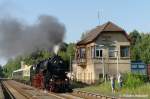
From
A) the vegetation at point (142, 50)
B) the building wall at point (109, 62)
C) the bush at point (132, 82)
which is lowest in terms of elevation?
the bush at point (132, 82)

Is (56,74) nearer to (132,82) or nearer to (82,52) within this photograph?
(132,82)

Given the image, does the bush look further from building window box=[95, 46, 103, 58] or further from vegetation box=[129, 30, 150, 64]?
vegetation box=[129, 30, 150, 64]

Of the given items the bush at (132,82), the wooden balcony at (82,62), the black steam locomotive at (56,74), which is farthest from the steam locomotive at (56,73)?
the wooden balcony at (82,62)

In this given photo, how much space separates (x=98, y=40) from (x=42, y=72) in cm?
1768

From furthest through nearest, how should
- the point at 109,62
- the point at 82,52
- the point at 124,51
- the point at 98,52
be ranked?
the point at 82,52 → the point at 124,51 → the point at 98,52 → the point at 109,62

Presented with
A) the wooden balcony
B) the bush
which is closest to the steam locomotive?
the bush

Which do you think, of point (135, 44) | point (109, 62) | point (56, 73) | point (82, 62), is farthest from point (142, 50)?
point (56, 73)

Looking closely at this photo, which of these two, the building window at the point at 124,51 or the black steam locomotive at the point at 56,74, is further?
the building window at the point at 124,51

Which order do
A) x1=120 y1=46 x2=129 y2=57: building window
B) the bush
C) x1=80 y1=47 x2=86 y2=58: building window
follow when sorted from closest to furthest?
the bush < x1=120 y1=46 x2=129 y2=57: building window < x1=80 y1=47 x2=86 y2=58: building window

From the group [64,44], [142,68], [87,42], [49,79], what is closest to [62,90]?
[49,79]

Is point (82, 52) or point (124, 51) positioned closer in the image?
point (124, 51)

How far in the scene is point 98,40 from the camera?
2474 inches

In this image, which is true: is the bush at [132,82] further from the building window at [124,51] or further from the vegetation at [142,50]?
the vegetation at [142,50]

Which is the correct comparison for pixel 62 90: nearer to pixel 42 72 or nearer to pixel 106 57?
pixel 42 72
